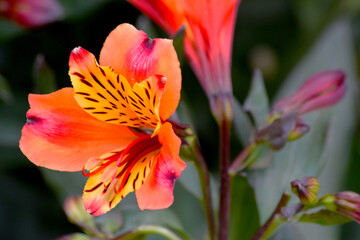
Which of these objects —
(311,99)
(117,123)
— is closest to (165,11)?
(117,123)

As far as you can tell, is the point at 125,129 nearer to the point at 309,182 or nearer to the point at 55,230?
the point at 309,182

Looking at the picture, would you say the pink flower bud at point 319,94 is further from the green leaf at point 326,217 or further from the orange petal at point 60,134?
the orange petal at point 60,134

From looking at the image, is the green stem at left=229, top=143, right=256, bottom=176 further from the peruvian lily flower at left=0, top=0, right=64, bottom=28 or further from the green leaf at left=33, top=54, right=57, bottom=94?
the peruvian lily flower at left=0, top=0, right=64, bottom=28

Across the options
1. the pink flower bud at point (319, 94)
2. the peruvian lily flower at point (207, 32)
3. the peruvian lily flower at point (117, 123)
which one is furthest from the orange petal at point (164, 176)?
the pink flower bud at point (319, 94)

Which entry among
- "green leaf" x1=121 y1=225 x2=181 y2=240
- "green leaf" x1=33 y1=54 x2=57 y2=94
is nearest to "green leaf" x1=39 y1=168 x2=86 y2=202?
"green leaf" x1=33 y1=54 x2=57 y2=94

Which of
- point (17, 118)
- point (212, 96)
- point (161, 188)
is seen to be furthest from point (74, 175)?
point (161, 188)

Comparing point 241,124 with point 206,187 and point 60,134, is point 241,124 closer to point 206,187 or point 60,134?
point 206,187
